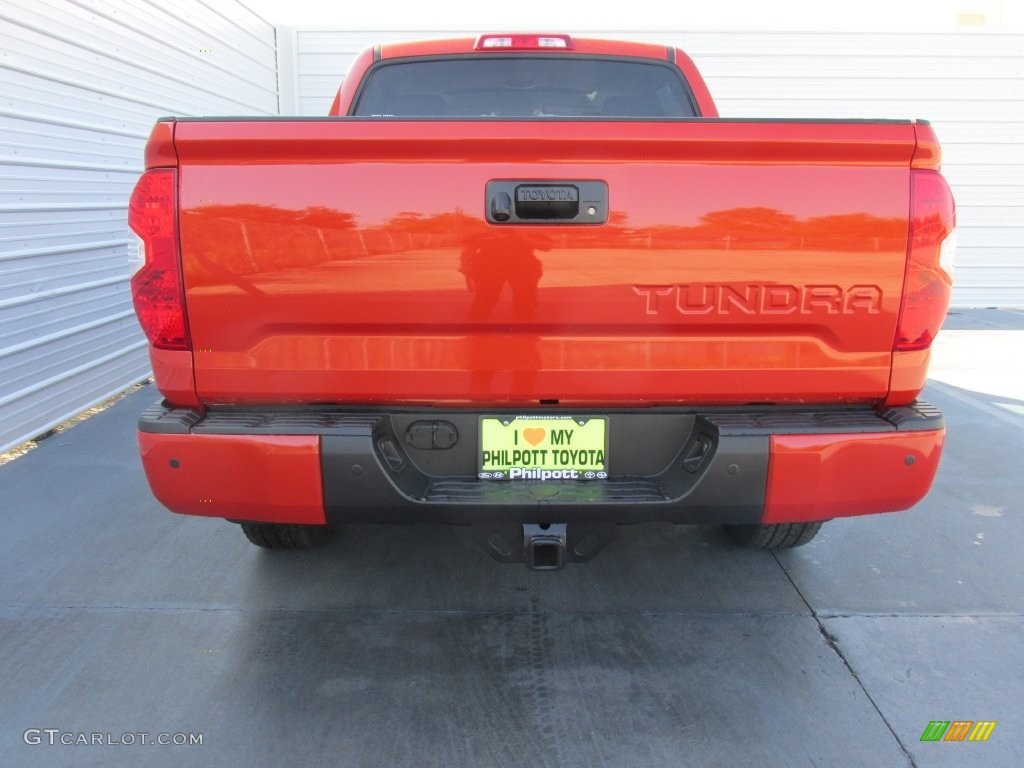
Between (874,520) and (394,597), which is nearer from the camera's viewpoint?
(394,597)

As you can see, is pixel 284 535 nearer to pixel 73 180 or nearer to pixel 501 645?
pixel 501 645

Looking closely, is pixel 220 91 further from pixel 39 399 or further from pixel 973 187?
pixel 973 187

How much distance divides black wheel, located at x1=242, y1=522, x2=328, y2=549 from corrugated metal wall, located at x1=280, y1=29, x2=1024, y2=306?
311 inches

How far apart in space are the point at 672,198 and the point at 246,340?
120 centimetres

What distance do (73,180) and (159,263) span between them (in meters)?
3.79

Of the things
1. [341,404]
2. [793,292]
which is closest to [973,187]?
[793,292]

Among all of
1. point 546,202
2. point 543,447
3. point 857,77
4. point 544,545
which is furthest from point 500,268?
point 857,77

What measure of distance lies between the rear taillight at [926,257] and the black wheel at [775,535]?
1.11 meters

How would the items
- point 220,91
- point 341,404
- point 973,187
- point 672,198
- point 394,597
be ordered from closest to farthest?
point 672,198, point 341,404, point 394,597, point 220,91, point 973,187

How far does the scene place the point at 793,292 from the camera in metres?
2.04

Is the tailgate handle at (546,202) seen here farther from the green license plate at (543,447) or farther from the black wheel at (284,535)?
the black wheel at (284,535)

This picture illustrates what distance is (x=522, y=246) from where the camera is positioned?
2008 mm

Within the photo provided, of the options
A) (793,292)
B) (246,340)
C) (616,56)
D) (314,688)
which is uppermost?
(616,56)
